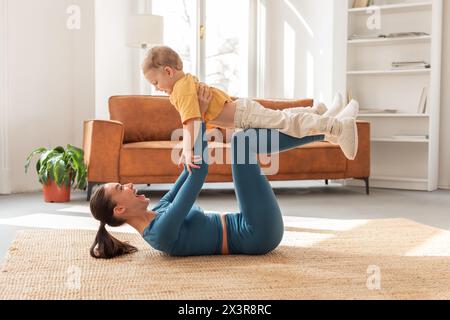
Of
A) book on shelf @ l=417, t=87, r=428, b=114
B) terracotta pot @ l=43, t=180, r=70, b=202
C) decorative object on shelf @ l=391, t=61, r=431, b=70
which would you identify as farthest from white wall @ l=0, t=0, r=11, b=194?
book on shelf @ l=417, t=87, r=428, b=114

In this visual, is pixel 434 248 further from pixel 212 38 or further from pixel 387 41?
pixel 212 38

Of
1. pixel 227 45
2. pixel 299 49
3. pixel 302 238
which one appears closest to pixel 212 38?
pixel 227 45

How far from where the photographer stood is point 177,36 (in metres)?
6.57

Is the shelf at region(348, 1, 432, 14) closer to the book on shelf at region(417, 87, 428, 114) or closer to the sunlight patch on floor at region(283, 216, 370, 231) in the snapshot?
the book on shelf at region(417, 87, 428, 114)

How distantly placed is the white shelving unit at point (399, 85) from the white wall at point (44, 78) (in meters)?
2.51

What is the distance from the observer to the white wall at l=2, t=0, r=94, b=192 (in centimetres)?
517

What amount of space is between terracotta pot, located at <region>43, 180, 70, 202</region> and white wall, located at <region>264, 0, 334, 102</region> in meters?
2.96

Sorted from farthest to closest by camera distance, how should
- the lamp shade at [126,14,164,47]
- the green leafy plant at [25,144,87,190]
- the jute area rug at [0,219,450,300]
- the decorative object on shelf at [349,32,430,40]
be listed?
the decorative object on shelf at [349,32,430,40] < the lamp shade at [126,14,164,47] < the green leafy plant at [25,144,87,190] < the jute area rug at [0,219,450,300]

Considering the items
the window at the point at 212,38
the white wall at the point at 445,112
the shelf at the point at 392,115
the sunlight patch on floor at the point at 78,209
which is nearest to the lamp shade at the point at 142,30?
the window at the point at 212,38

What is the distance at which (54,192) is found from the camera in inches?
182

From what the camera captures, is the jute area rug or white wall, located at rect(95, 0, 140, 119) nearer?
the jute area rug

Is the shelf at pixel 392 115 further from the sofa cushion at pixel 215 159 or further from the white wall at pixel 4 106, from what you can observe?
the white wall at pixel 4 106

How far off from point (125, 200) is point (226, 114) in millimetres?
619
